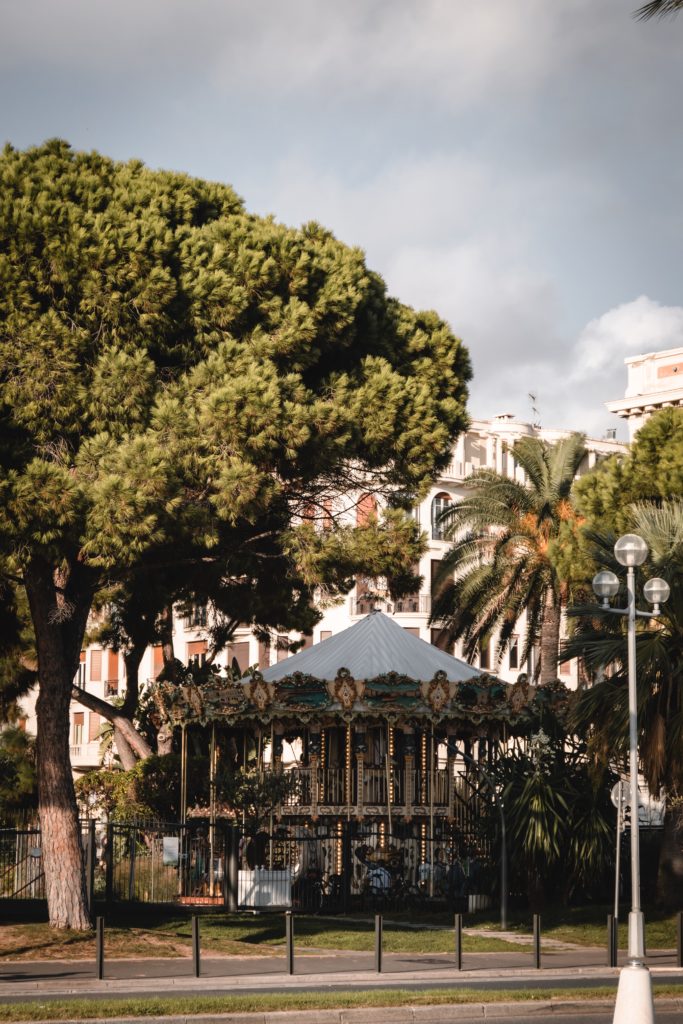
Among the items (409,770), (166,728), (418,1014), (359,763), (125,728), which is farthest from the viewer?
(166,728)

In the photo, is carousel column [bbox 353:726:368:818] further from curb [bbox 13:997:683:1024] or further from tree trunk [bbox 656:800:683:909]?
curb [bbox 13:997:683:1024]

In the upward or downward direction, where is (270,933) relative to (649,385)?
downward

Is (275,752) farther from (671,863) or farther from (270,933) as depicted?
(671,863)

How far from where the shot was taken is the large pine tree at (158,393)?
21062 millimetres

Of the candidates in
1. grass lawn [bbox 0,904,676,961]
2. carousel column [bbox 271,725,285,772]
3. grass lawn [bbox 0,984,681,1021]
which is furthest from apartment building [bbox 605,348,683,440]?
grass lawn [bbox 0,984,681,1021]

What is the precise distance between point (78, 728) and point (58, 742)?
5184cm

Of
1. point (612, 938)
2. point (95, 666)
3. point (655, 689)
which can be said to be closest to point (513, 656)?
point (95, 666)

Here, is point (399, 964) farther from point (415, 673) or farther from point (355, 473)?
point (415, 673)

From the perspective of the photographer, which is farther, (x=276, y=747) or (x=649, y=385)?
(x=649, y=385)

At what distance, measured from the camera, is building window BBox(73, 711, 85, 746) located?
239ft

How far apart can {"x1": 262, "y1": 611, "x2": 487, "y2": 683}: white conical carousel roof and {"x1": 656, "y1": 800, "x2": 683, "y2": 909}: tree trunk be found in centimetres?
575

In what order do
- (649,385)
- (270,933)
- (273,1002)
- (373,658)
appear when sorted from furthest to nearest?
(649,385)
(373,658)
(270,933)
(273,1002)

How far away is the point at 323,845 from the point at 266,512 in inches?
415

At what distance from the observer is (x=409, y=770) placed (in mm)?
32438
